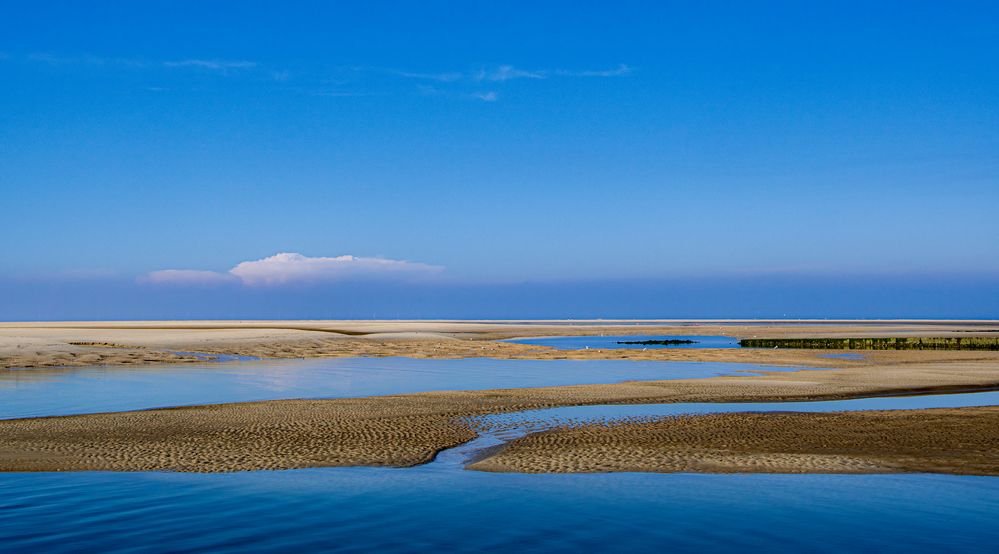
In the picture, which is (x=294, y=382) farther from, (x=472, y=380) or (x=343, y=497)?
(x=343, y=497)

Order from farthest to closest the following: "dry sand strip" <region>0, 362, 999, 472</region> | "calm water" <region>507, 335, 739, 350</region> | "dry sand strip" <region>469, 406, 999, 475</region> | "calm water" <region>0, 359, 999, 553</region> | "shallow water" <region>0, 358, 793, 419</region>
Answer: "calm water" <region>507, 335, 739, 350</region>, "shallow water" <region>0, 358, 793, 419</region>, "dry sand strip" <region>0, 362, 999, 472</region>, "dry sand strip" <region>469, 406, 999, 475</region>, "calm water" <region>0, 359, 999, 553</region>

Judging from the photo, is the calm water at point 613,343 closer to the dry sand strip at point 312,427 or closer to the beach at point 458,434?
the dry sand strip at point 312,427

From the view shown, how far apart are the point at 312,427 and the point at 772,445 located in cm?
1309

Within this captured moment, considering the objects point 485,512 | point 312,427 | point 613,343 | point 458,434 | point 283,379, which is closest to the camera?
point 485,512

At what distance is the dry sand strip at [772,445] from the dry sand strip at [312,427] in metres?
1.27

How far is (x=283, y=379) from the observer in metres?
42.1

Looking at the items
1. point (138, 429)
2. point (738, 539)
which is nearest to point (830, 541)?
point (738, 539)

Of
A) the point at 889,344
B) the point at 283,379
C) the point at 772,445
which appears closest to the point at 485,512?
the point at 772,445

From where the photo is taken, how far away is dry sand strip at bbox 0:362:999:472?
18.7 meters

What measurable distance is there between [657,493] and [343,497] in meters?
6.14

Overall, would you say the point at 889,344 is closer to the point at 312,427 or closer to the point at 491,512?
the point at 312,427

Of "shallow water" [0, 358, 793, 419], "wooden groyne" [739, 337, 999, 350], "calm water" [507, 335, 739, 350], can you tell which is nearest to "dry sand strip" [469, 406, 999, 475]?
"shallow water" [0, 358, 793, 419]

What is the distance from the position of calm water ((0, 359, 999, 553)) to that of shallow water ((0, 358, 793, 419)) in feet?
49.3

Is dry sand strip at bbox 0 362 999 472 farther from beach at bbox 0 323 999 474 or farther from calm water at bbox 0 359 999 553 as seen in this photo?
calm water at bbox 0 359 999 553
